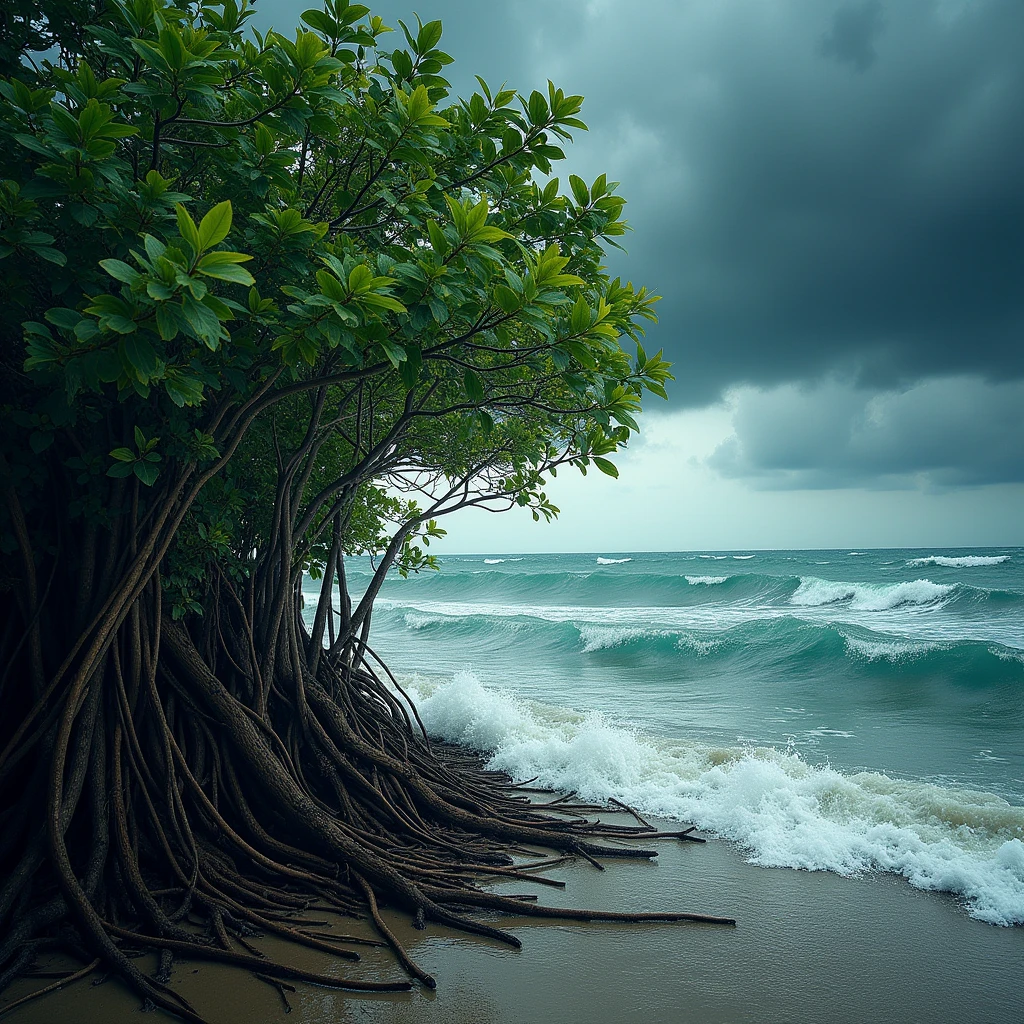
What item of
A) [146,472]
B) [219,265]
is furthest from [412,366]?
[146,472]

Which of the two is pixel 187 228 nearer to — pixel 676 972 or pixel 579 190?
pixel 579 190

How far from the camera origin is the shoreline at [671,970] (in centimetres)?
272

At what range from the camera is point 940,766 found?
7234 mm

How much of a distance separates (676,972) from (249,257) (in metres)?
3.24

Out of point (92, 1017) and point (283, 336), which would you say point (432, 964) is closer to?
point (92, 1017)

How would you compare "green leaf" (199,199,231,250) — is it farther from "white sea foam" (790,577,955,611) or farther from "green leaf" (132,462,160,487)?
"white sea foam" (790,577,955,611)

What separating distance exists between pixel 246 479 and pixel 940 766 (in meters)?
7.10

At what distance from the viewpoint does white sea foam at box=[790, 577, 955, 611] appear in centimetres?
2534

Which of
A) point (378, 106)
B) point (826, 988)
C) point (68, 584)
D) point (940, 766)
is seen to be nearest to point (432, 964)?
point (826, 988)

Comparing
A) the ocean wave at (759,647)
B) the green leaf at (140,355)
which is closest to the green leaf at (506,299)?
the green leaf at (140,355)

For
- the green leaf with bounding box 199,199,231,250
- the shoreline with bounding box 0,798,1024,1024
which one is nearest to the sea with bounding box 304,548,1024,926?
the shoreline with bounding box 0,798,1024,1024

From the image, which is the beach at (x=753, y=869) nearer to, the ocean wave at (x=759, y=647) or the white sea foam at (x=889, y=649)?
the ocean wave at (x=759, y=647)

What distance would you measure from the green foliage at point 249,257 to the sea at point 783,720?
9.79 ft

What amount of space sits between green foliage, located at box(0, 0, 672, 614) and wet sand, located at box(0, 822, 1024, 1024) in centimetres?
195
